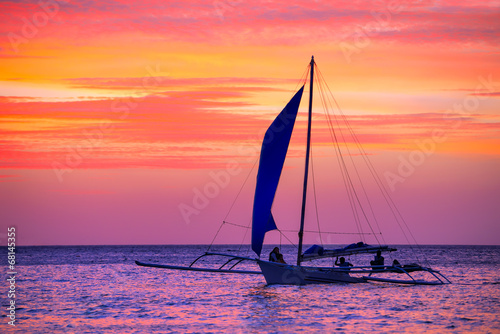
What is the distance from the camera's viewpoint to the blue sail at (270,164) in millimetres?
37719

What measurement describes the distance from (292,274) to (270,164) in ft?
22.2

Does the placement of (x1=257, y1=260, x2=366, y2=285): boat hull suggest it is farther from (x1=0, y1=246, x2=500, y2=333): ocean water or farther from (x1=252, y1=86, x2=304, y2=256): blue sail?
(x1=252, y1=86, x2=304, y2=256): blue sail

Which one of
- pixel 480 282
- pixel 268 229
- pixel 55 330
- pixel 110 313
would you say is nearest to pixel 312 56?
pixel 268 229

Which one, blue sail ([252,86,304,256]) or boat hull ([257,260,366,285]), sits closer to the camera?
blue sail ([252,86,304,256])

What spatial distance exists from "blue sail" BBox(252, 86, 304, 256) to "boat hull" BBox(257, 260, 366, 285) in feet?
5.02

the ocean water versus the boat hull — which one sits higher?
the boat hull

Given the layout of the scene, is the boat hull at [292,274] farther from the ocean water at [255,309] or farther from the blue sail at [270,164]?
the blue sail at [270,164]

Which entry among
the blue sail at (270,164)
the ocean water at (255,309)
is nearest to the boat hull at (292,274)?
the ocean water at (255,309)

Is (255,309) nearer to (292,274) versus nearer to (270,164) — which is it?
(292,274)

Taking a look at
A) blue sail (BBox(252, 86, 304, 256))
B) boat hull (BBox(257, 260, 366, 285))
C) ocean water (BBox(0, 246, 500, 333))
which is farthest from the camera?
boat hull (BBox(257, 260, 366, 285))

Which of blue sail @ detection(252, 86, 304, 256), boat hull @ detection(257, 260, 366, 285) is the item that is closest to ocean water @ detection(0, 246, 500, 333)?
boat hull @ detection(257, 260, 366, 285)

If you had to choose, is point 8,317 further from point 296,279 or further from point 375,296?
point 375,296

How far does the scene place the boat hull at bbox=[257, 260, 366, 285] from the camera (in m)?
38.7

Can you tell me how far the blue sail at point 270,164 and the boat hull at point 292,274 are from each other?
5.02 feet
